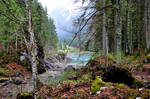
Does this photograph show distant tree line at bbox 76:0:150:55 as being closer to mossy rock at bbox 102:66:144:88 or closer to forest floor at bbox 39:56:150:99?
mossy rock at bbox 102:66:144:88

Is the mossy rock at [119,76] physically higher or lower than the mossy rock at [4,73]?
higher

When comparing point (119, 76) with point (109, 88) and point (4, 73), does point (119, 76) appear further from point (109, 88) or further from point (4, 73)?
point (4, 73)

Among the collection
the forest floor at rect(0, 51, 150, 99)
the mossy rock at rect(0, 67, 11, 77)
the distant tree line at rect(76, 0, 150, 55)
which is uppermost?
the distant tree line at rect(76, 0, 150, 55)

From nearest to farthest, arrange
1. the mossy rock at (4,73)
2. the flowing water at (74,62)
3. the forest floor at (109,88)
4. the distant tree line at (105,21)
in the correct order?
1. the forest floor at (109,88)
2. the distant tree line at (105,21)
3. the flowing water at (74,62)
4. the mossy rock at (4,73)

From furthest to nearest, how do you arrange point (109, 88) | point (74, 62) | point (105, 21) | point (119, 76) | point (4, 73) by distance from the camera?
point (4, 73) < point (74, 62) < point (105, 21) < point (119, 76) < point (109, 88)

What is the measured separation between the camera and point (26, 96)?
15.7 ft

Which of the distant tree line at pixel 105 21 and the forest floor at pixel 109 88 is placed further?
the distant tree line at pixel 105 21

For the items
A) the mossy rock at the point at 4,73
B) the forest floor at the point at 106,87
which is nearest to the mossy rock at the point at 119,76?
the forest floor at the point at 106,87

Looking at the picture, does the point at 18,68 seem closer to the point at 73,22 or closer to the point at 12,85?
the point at 12,85

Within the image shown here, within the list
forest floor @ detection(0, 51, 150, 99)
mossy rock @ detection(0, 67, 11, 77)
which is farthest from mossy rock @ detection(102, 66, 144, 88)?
mossy rock @ detection(0, 67, 11, 77)

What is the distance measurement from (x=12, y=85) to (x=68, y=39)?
8481 millimetres

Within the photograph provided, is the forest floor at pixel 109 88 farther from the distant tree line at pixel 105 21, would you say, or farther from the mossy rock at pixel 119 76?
the distant tree line at pixel 105 21

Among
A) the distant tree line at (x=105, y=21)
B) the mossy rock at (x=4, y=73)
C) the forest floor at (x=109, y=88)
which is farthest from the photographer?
the mossy rock at (x=4, y=73)

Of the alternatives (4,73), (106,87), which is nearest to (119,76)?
(106,87)
